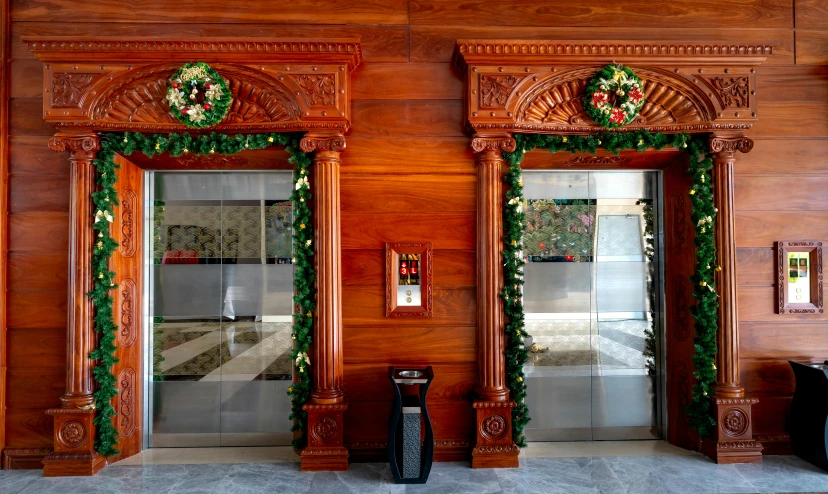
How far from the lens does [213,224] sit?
4898 millimetres

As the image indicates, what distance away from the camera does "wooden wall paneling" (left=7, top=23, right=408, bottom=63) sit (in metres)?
4.47

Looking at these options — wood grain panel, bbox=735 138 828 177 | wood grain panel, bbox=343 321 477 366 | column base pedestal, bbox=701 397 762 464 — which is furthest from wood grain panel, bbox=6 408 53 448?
wood grain panel, bbox=735 138 828 177

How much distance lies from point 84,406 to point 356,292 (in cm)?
254

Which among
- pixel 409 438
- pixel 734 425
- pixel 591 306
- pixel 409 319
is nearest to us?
pixel 409 438

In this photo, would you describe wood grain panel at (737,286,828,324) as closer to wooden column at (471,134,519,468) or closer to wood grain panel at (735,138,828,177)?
wood grain panel at (735,138,828,177)

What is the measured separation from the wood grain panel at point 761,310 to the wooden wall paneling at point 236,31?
3973mm

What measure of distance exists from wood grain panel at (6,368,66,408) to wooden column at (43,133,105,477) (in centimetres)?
29

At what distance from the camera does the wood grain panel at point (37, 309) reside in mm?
4434

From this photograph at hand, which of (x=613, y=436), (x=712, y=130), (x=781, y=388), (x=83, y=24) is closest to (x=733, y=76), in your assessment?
(x=712, y=130)

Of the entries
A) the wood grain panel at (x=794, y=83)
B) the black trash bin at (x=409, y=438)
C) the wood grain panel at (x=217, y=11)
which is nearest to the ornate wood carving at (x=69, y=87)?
the wood grain panel at (x=217, y=11)

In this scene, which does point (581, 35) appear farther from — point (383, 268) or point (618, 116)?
point (383, 268)

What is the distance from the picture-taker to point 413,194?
451 centimetres

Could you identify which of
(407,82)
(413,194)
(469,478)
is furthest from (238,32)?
(469,478)

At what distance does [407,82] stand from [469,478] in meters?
3.57
